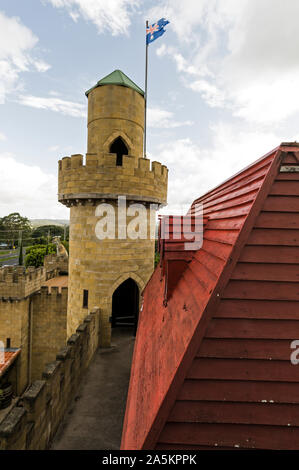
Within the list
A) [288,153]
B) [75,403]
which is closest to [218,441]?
[288,153]

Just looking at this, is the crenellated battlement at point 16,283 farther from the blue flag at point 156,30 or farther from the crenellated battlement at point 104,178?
the blue flag at point 156,30

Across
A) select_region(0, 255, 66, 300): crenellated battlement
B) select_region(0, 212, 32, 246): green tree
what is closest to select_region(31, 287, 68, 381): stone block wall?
select_region(0, 255, 66, 300): crenellated battlement

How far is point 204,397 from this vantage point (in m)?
2.77

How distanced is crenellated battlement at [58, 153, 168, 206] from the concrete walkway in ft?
21.3

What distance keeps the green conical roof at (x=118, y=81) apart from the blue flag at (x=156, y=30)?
12.8 ft

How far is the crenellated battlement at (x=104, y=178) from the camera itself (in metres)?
9.98

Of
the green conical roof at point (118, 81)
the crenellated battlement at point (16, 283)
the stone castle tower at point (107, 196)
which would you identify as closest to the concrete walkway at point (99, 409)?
the stone castle tower at point (107, 196)

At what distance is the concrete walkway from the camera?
5.38m

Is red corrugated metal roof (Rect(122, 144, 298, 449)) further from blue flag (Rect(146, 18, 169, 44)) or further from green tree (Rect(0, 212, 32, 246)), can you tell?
green tree (Rect(0, 212, 32, 246))

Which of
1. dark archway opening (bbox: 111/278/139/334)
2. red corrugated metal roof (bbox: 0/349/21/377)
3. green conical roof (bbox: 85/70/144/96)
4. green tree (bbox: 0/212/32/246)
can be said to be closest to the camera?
green conical roof (bbox: 85/70/144/96)

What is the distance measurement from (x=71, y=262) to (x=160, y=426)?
9.22 m

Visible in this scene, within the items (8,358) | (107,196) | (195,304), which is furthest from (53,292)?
(195,304)
